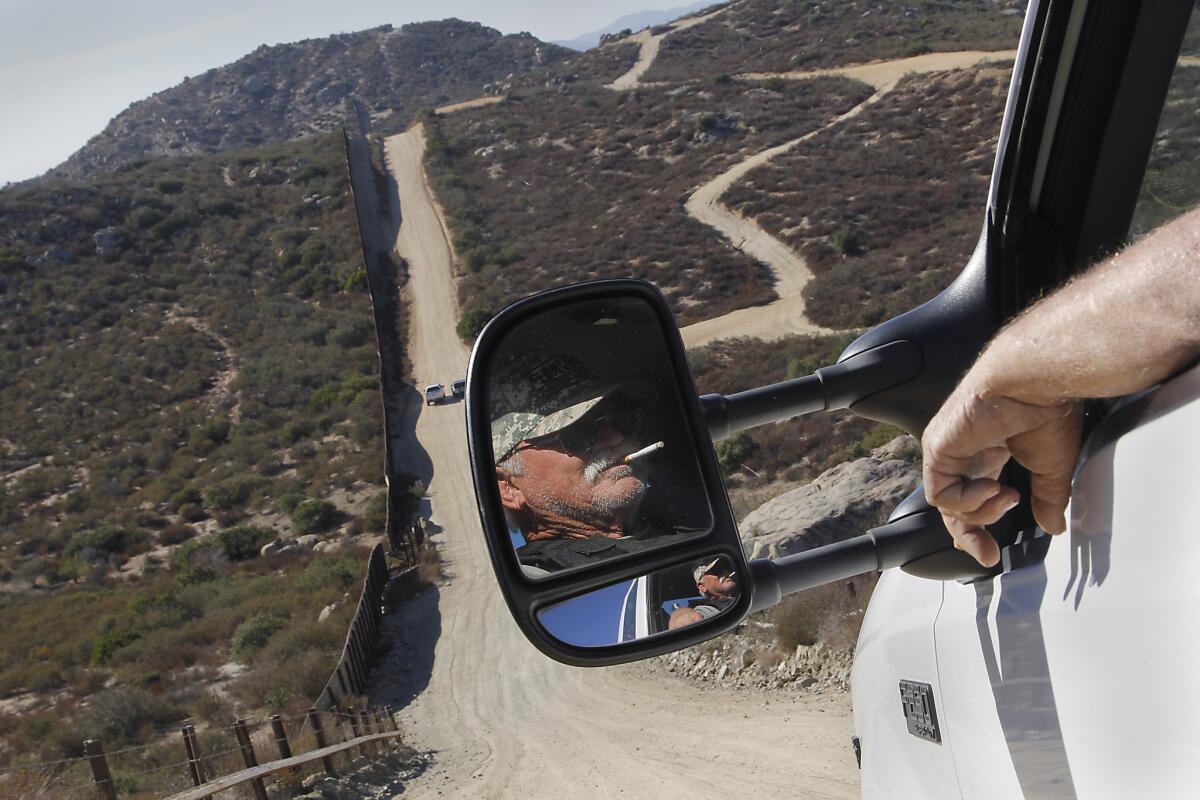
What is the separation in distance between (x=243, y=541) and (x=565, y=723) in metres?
15.0

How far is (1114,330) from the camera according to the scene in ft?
3.72

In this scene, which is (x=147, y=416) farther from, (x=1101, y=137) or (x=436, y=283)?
(x=1101, y=137)

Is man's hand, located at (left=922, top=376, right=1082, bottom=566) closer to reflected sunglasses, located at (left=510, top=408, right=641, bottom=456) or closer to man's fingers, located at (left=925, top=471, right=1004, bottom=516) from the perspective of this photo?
man's fingers, located at (left=925, top=471, right=1004, bottom=516)

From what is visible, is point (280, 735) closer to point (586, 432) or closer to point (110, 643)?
point (110, 643)

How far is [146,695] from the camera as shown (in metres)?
13.6

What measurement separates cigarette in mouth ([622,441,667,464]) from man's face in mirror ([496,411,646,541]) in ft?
0.04

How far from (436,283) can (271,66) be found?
340ft

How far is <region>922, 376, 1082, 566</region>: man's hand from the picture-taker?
1400mm

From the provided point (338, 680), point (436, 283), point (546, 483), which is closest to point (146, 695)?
point (338, 680)

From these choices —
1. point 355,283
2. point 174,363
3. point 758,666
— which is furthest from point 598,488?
point 355,283

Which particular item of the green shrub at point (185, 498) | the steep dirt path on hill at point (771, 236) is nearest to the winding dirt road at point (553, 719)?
the green shrub at point (185, 498)

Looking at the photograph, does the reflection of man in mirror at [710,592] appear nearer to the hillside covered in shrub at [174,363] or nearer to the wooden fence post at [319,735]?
the wooden fence post at [319,735]

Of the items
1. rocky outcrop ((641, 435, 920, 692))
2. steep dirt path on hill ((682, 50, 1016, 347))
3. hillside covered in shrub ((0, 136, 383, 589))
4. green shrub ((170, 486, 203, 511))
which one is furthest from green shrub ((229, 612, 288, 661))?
steep dirt path on hill ((682, 50, 1016, 347))

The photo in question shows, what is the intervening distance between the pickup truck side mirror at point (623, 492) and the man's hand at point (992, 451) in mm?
380
